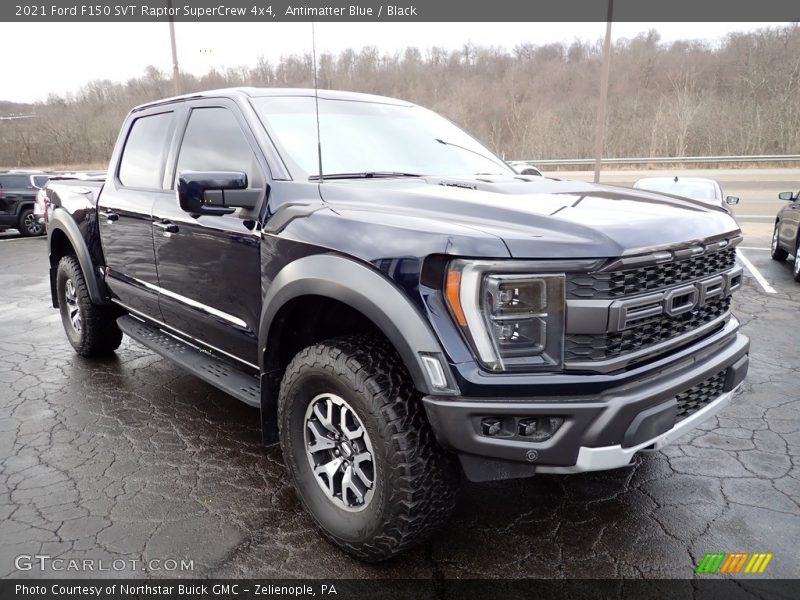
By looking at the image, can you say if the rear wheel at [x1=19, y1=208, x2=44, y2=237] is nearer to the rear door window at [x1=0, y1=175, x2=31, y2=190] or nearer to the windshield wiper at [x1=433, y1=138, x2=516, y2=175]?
the rear door window at [x1=0, y1=175, x2=31, y2=190]

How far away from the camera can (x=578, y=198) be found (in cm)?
259

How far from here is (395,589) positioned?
2.27 m

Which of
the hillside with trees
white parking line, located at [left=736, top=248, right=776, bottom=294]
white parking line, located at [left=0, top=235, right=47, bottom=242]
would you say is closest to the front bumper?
white parking line, located at [left=736, top=248, right=776, bottom=294]

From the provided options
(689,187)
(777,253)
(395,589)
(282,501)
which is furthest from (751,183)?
(395,589)

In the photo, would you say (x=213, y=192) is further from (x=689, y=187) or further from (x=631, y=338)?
(x=689, y=187)

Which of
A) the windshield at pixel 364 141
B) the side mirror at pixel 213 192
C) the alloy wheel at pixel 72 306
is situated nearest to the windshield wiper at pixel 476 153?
the windshield at pixel 364 141

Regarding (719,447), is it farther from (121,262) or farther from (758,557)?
(121,262)

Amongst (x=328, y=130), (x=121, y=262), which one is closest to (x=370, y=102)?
(x=328, y=130)

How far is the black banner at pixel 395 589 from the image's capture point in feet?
7.28

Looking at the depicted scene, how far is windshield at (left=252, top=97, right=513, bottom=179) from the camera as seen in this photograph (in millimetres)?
2973

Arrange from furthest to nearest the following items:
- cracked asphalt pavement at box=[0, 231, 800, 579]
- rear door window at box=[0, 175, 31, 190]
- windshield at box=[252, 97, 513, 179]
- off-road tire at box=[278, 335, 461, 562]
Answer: rear door window at box=[0, 175, 31, 190], windshield at box=[252, 97, 513, 179], cracked asphalt pavement at box=[0, 231, 800, 579], off-road tire at box=[278, 335, 461, 562]

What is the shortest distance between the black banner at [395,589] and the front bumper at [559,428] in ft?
1.85

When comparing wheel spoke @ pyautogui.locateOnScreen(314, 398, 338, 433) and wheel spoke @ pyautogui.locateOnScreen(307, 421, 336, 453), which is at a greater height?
wheel spoke @ pyautogui.locateOnScreen(314, 398, 338, 433)

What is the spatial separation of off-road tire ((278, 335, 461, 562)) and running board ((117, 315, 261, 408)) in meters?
0.66
